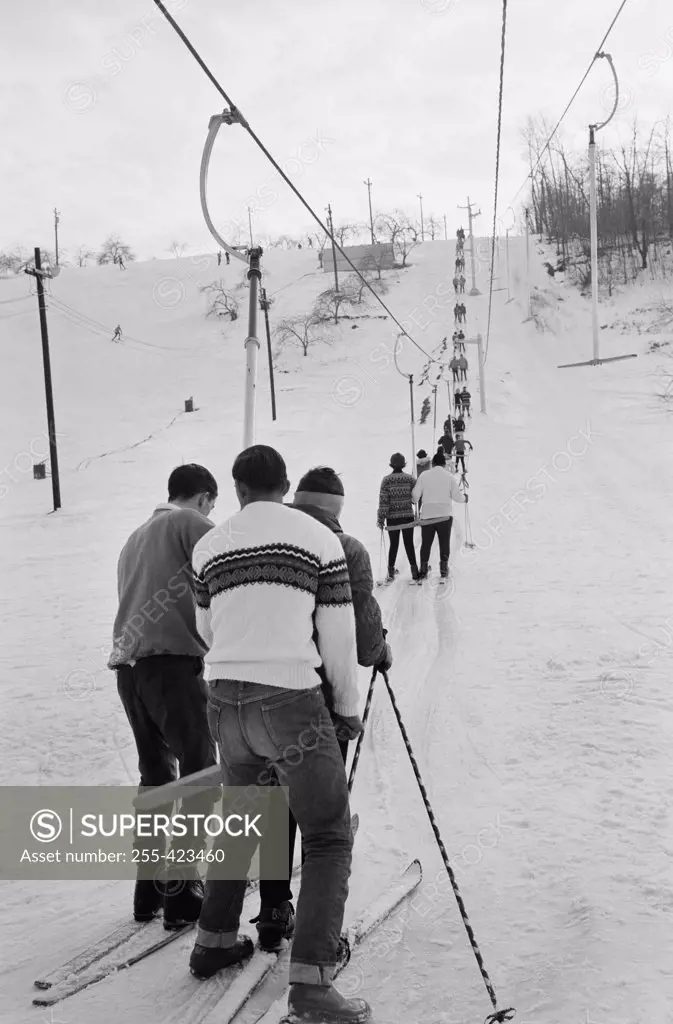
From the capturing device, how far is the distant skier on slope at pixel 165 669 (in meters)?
3.33

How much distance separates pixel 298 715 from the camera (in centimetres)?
265

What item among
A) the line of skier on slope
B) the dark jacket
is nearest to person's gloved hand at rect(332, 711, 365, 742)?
the line of skier on slope

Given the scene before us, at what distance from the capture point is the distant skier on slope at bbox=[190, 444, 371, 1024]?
2611 mm

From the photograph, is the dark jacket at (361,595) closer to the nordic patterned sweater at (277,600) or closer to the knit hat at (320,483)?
the knit hat at (320,483)

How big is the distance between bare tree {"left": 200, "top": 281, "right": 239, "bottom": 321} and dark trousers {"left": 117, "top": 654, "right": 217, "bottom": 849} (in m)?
57.8

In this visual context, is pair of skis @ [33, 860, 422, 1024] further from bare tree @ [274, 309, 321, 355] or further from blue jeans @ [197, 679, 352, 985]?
bare tree @ [274, 309, 321, 355]

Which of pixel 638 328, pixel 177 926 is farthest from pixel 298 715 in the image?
pixel 638 328

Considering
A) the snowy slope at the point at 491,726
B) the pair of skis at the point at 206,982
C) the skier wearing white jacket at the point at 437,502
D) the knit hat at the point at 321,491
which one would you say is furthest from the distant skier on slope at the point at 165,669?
the skier wearing white jacket at the point at 437,502

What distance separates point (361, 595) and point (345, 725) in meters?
0.53

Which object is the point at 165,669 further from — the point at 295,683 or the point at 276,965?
the point at 276,965

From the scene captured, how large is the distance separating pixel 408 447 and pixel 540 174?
64.5 meters

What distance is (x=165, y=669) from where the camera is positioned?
11.0 feet

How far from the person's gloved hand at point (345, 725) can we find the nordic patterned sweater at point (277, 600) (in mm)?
112

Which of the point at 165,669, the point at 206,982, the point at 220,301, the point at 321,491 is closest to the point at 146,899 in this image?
the point at 206,982
